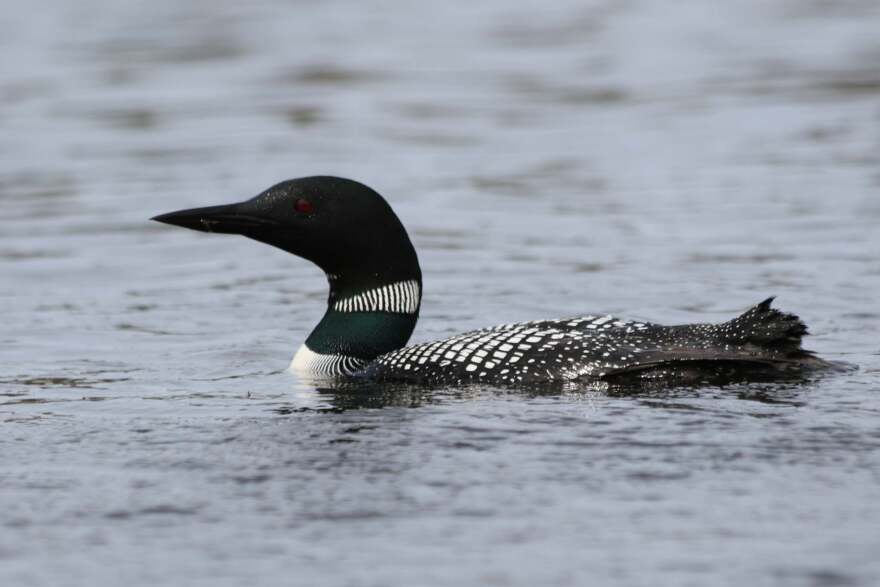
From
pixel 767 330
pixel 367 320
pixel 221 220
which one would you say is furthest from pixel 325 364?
pixel 767 330

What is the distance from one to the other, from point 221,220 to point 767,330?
1986mm

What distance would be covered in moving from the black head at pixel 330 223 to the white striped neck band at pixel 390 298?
33 millimetres

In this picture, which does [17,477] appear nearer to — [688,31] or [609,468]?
[609,468]

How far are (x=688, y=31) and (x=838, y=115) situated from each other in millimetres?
3752

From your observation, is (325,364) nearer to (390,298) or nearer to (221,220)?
(390,298)

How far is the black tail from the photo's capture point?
583 cm

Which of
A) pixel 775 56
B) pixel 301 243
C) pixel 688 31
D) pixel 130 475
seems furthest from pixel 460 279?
pixel 688 31

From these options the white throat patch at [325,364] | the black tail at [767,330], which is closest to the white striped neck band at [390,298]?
the white throat patch at [325,364]

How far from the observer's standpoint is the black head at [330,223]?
21.4 ft

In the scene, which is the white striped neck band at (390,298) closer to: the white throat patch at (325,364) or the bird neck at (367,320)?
the bird neck at (367,320)

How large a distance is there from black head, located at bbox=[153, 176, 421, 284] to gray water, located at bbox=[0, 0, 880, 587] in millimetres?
522

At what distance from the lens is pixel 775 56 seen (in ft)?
49.5

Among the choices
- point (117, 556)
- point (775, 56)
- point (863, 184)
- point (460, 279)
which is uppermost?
point (775, 56)

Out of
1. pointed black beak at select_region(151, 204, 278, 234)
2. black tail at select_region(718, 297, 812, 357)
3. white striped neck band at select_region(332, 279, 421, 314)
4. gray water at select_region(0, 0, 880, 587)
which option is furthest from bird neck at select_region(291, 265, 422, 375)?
black tail at select_region(718, 297, 812, 357)
